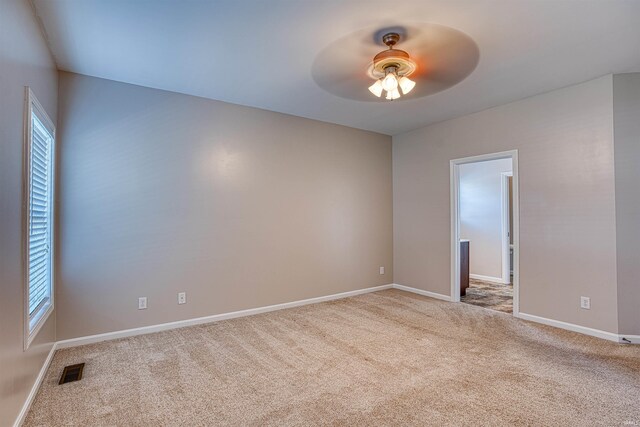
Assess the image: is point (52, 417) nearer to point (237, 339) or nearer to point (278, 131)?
point (237, 339)

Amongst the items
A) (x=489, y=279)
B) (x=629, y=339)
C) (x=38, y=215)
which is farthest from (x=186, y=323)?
(x=489, y=279)

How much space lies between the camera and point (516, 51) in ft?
8.79

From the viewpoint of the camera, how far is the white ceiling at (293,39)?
6.99 feet

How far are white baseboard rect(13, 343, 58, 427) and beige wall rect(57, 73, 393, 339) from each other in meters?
0.35

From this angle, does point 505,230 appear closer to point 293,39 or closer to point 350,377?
point 350,377

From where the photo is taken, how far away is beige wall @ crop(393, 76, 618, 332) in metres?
3.20

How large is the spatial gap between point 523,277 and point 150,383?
3951 mm

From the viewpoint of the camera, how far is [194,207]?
3.65m

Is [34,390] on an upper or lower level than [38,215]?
lower

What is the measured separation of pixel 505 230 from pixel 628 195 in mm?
2852

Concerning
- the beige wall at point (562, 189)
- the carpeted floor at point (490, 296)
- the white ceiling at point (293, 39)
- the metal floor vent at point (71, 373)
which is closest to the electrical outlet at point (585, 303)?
the beige wall at point (562, 189)

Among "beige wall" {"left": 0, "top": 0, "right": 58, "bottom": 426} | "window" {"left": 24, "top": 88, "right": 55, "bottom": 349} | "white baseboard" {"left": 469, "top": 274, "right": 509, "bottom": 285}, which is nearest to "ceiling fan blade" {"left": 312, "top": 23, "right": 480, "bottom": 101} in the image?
"beige wall" {"left": 0, "top": 0, "right": 58, "bottom": 426}

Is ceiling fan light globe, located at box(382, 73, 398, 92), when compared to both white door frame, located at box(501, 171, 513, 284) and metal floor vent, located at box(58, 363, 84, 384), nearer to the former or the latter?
metal floor vent, located at box(58, 363, 84, 384)

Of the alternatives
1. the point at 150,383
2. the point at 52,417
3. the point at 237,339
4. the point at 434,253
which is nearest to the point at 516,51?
the point at 434,253
